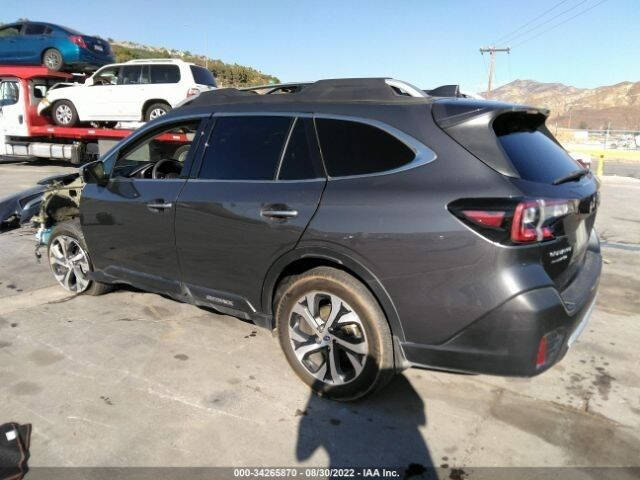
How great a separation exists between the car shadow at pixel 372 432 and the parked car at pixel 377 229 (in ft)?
0.43

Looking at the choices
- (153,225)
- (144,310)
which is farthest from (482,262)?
(144,310)

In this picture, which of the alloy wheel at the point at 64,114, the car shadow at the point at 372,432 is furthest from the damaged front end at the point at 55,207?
the alloy wheel at the point at 64,114

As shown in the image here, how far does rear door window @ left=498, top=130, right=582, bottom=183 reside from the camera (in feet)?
8.47

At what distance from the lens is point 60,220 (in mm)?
5539

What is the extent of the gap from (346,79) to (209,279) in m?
1.65

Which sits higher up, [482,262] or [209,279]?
[482,262]

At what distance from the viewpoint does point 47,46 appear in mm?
13156

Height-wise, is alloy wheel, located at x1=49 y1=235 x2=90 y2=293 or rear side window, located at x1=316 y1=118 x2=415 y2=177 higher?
rear side window, located at x1=316 y1=118 x2=415 y2=177

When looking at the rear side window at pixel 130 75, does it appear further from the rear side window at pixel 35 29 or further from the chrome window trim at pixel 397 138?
the chrome window trim at pixel 397 138

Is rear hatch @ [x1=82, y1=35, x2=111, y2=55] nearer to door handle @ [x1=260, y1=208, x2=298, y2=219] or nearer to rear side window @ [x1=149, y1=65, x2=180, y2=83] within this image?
rear side window @ [x1=149, y1=65, x2=180, y2=83]

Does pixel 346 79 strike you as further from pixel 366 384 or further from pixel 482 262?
pixel 366 384

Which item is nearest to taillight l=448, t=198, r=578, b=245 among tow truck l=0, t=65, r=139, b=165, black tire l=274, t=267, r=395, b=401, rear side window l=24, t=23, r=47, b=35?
black tire l=274, t=267, r=395, b=401

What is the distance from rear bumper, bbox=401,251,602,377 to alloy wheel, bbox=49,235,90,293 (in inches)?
131

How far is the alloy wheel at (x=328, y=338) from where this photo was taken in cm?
290
